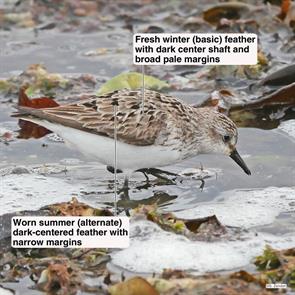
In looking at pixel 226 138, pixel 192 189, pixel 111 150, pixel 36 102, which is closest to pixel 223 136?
pixel 226 138

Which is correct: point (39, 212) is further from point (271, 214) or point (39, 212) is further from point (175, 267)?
point (271, 214)

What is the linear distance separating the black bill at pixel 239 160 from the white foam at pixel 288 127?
0.83 metres

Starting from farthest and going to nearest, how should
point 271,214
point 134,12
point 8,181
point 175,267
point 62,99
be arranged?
point 134,12 → point 62,99 → point 8,181 → point 271,214 → point 175,267

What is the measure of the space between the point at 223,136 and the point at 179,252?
172 centimetres

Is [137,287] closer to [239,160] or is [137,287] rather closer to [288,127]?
[239,160]

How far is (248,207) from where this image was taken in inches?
246

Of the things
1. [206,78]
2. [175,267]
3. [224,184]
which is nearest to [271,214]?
[224,184]

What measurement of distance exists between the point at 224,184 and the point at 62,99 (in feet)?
7.08

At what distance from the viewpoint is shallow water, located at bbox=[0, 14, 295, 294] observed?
546cm

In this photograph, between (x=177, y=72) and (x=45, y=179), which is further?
(x=177, y=72)

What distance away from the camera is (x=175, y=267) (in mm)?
5227

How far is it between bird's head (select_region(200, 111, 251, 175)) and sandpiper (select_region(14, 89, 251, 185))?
0.37 ft

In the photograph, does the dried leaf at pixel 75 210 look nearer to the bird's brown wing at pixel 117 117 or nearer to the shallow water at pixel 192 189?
the shallow water at pixel 192 189

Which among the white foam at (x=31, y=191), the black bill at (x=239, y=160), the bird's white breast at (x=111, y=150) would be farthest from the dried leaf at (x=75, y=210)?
the black bill at (x=239, y=160)
